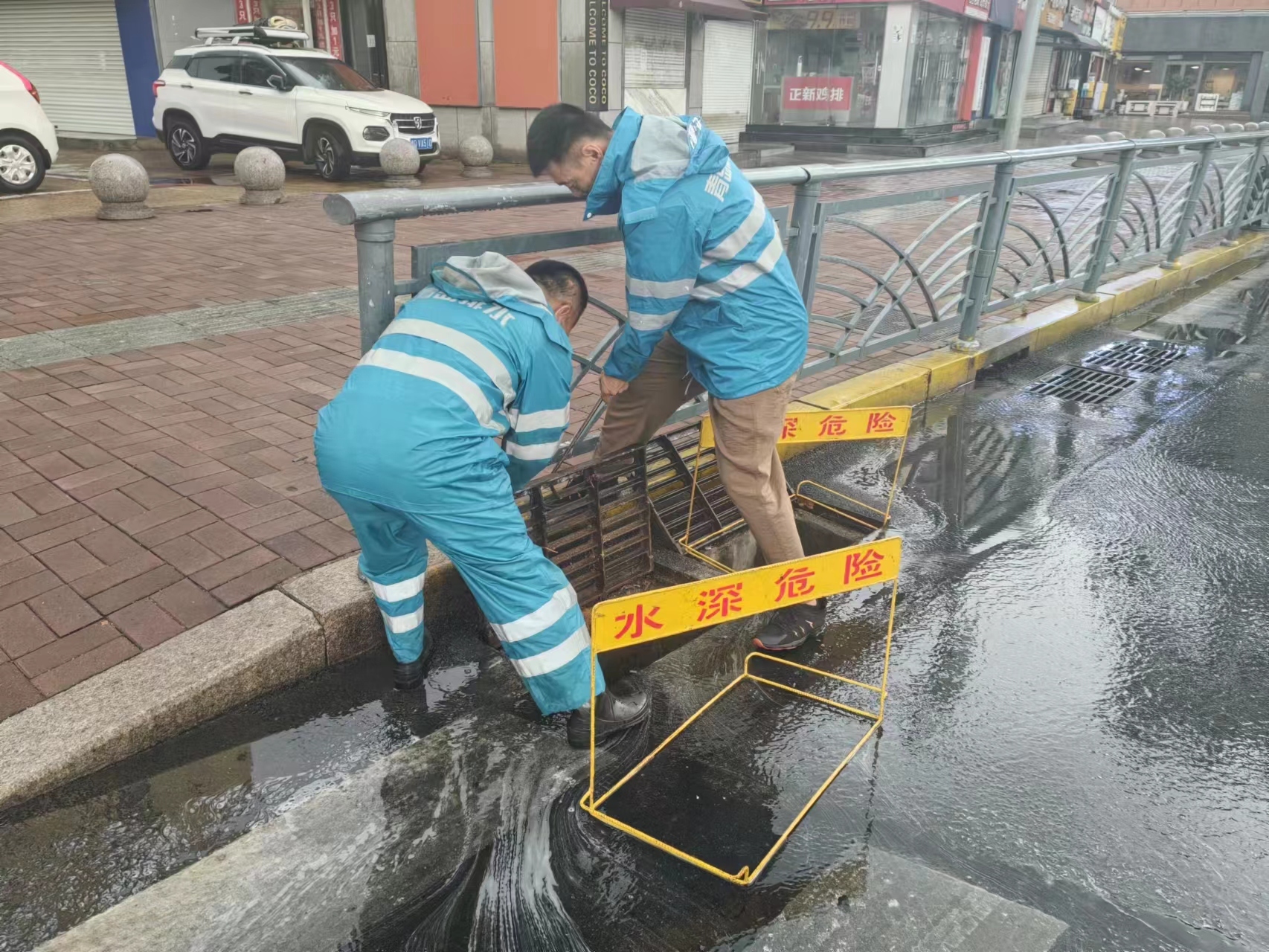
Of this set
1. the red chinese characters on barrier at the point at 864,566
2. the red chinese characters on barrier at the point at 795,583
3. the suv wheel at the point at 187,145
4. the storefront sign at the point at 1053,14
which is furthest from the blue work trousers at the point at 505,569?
the storefront sign at the point at 1053,14

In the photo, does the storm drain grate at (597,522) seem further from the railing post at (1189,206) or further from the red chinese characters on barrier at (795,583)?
the railing post at (1189,206)

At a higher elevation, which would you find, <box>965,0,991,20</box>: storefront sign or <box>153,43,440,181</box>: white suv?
<box>965,0,991,20</box>: storefront sign

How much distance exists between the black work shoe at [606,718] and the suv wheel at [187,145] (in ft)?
47.9

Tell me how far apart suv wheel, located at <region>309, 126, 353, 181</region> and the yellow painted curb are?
400 inches

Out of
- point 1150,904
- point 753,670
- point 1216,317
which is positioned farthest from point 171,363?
point 1216,317

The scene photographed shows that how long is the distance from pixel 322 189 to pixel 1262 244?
12.6 m

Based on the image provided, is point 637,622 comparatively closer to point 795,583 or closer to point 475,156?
point 795,583

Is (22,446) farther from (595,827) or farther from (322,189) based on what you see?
(322,189)

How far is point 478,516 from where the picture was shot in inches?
91.7

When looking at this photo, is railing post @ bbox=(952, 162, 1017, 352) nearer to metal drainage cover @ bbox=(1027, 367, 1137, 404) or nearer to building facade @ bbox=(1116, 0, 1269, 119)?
metal drainage cover @ bbox=(1027, 367, 1137, 404)


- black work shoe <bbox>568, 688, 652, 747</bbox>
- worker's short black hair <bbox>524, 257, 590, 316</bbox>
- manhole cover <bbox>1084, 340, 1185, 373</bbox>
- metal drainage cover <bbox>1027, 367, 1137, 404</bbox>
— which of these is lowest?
black work shoe <bbox>568, 688, 652, 747</bbox>

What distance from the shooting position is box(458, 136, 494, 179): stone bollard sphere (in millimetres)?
14664

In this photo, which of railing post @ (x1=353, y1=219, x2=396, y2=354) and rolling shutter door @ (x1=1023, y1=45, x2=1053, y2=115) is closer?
railing post @ (x1=353, y1=219, x2=396, y2=354)

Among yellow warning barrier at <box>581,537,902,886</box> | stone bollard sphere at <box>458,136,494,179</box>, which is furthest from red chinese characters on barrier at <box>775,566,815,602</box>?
stone bollard sphere at <box>458,136,494,179</box>
